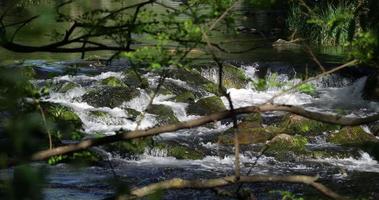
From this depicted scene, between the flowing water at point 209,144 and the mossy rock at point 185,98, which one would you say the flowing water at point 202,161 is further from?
the mossy rock at point 185,98

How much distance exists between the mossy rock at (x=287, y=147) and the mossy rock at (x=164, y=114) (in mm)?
2420

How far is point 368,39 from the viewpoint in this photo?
2.18 meters

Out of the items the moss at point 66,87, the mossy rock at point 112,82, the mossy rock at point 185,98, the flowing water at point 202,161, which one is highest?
the mossy rock at point 112,82

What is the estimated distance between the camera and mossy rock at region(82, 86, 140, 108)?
1297 centimetres

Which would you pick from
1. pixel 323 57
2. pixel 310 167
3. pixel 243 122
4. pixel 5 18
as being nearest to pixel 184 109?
pixel 243 122

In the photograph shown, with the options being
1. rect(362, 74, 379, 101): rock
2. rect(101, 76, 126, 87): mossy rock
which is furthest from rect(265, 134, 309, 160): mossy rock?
rect(101, 76, 126, 87): mossy rock

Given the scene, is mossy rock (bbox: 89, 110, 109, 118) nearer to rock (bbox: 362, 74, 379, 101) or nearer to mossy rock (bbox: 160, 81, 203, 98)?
mossy rock (bbox: 160, 81, 203, 98)

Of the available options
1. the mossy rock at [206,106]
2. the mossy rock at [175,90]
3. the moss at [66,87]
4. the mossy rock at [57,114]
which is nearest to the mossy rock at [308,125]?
the mossy rock at [206,106]

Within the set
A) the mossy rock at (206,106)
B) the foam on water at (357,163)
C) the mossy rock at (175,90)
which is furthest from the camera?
the mossy rock at (175,90)

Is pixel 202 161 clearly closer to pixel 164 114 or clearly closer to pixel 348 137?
pixel 348 137

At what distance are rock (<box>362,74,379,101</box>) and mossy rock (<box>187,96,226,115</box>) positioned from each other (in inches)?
153

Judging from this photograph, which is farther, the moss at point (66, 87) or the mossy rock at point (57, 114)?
the moss at point (66, 87)

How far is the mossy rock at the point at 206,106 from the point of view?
12758mm

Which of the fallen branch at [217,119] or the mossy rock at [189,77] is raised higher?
the mossy rock at [189,77]
